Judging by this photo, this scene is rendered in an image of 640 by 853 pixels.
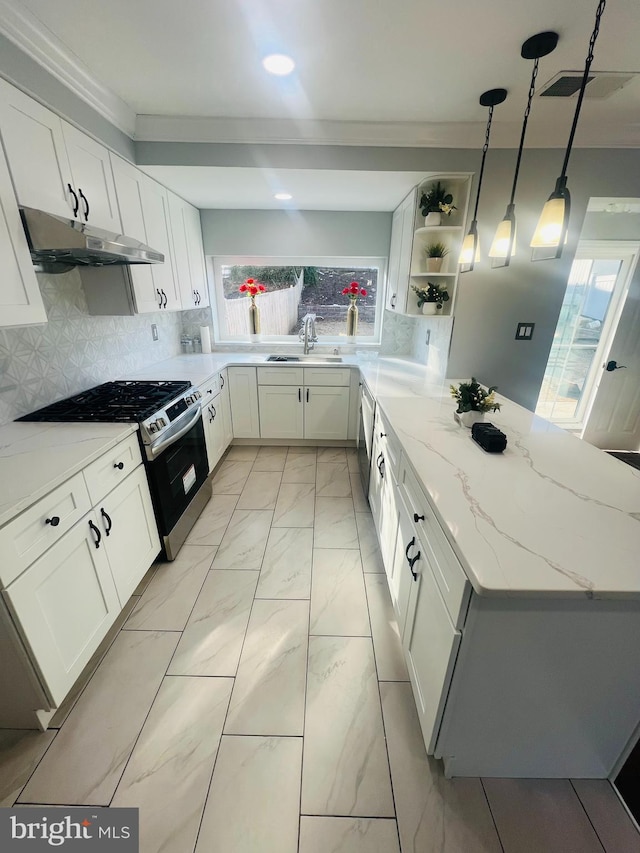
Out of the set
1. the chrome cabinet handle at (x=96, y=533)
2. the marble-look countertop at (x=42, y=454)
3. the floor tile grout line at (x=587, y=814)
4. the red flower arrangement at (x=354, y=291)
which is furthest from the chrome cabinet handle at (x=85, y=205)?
the floor tile grout line at (x=587, y=814)

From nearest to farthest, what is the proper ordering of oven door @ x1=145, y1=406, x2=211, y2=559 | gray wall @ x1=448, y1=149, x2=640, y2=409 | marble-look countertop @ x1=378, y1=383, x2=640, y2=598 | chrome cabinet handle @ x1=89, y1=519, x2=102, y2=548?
marble-look countertop @ x1=378, y1=383, x2=640, y2=598 → chrome cabinet handle @ x1=89, y1=519, x2=102, y2=548 → oven door @ x1=145, y1=406, x2=211, y2=559 → gray wall @ x1=448, y1=149, x2=640, y2=409

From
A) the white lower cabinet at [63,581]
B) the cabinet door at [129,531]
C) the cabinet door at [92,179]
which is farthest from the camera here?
the cabinet door at [92,179]

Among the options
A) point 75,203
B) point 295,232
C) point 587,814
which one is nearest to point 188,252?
point 295,232

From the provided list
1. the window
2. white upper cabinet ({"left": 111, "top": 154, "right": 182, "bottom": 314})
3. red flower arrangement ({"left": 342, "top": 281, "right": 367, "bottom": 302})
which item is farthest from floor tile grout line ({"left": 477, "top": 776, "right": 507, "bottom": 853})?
red flower arrangement ({"left": 342, "top": 281, "right": 367, "bottom": 302})

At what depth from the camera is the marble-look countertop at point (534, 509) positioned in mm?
809

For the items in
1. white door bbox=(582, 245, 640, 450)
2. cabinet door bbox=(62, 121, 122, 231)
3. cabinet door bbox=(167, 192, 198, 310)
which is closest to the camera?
cabinet door bbox=(62, 121, 122, 231)

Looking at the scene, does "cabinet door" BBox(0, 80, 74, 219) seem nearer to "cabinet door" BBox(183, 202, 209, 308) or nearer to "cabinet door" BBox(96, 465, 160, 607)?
"cabinet door" BBox(96, 465, 160, 607)

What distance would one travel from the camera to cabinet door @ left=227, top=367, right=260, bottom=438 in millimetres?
A: 3297

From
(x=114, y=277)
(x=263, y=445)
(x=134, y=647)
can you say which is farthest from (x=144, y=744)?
(x=263, y=445)

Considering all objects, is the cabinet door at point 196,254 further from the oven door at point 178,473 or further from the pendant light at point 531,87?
the pendant light at point 531,87

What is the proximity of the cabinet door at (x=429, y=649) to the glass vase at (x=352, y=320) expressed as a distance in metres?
2.98

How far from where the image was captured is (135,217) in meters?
2.22

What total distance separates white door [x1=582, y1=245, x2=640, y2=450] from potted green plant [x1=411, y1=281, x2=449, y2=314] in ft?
6.92

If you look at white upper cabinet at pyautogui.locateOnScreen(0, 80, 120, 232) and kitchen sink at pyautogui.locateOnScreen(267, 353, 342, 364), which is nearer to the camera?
white upper cabinet at pyautogui.locateOnScreen(0, 80, 120, 232)
